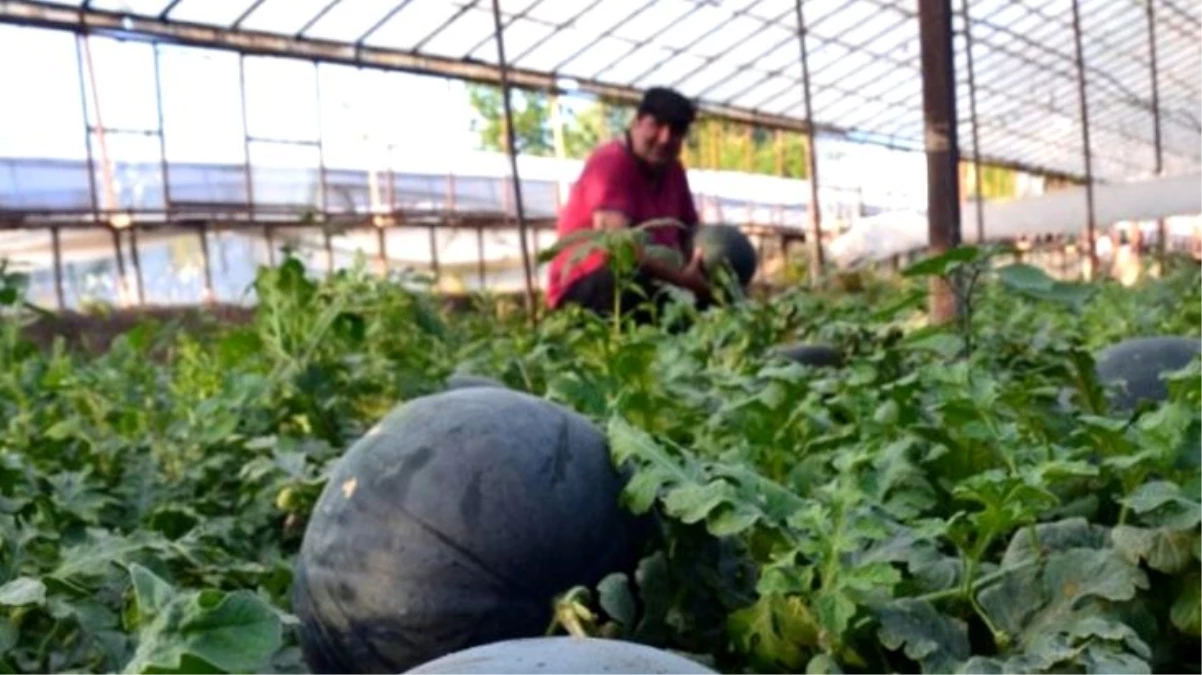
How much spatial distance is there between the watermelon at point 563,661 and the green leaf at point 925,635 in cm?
34

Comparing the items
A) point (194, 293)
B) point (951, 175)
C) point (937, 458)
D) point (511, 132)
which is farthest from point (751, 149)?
point (937, 458)

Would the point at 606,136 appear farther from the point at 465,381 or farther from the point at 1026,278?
the point at 1026,278

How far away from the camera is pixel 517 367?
3.51 metres

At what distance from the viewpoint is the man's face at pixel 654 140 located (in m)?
5.76

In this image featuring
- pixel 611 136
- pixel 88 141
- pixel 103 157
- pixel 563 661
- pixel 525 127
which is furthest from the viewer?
pixel 525 127

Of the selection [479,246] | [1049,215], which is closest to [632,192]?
[1049,215]

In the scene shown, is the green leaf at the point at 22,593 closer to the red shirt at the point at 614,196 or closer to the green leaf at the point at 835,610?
the green leaf at the point at 835,610

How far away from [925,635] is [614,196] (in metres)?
4.44

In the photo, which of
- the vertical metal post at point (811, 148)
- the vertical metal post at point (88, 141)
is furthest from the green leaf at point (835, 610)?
the vertical metal post at point (88, 141)

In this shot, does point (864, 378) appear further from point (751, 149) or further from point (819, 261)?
point (751, 149)

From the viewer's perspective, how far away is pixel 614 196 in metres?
5.70

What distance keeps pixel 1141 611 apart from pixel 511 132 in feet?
17.8

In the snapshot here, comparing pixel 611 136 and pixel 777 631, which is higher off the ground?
pixel 611 136

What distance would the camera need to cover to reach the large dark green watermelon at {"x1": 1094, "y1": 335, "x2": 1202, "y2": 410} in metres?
2.65
